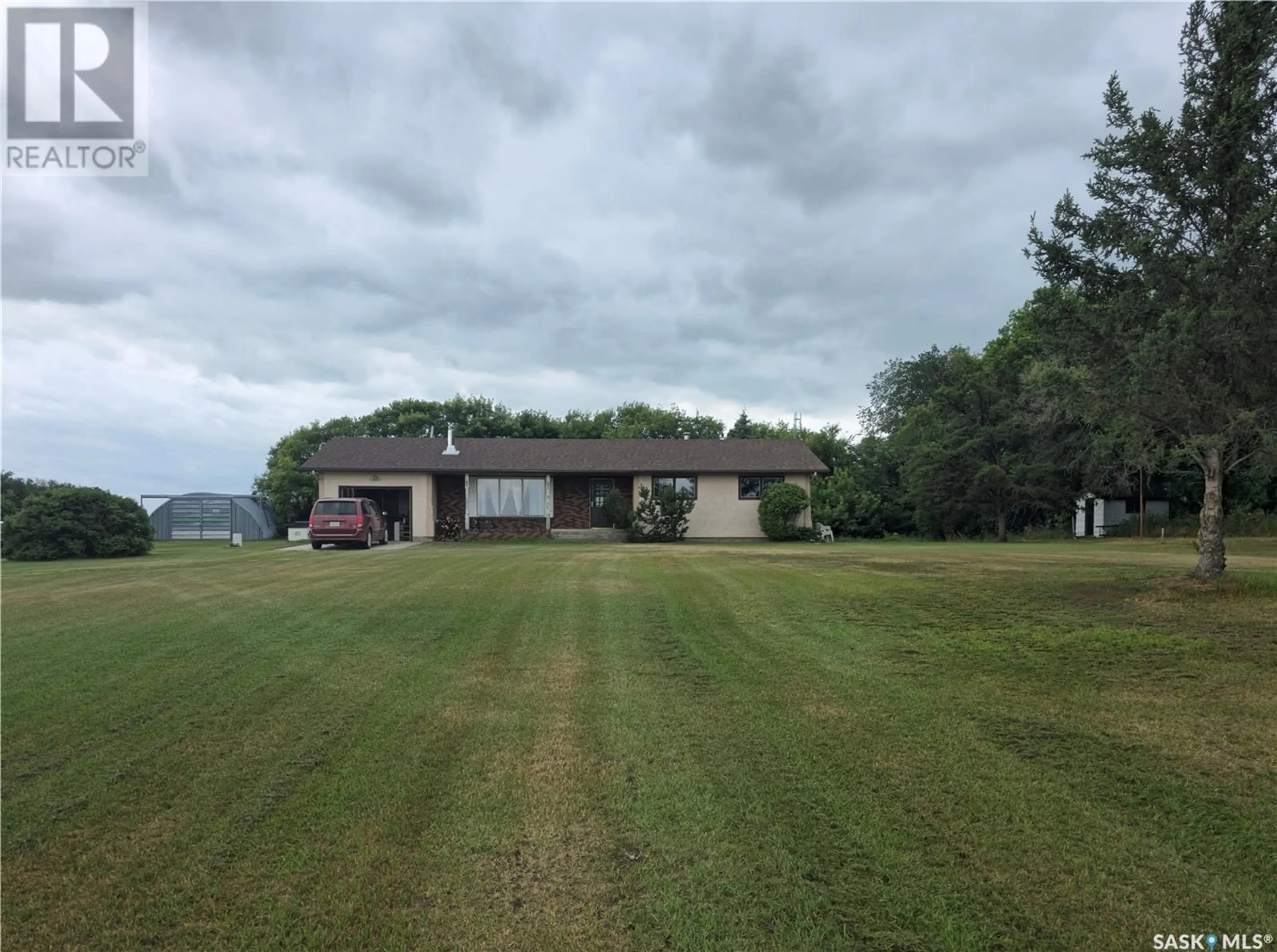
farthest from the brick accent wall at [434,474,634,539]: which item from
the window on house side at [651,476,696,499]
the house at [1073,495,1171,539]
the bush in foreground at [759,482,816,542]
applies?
the house at [1073,495,1171,539]

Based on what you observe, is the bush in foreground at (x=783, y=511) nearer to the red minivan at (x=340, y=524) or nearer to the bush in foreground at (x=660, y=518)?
the bush in foreground at (x=660, y=518)

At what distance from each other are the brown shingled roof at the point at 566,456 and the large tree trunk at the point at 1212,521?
1738cm

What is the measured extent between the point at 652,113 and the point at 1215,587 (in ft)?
41.4

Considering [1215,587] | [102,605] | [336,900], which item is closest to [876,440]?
[1215,587]

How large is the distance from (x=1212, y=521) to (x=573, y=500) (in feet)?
69.6

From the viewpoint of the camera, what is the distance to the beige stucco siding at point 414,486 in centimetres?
2662

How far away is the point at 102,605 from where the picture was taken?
30.3ft

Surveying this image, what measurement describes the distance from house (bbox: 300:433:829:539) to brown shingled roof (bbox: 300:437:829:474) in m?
0.06

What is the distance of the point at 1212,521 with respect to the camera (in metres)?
9.28

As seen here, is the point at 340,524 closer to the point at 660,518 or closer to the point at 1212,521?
the point at 660,518

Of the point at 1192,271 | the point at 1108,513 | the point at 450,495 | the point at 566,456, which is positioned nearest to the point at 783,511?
the point at 566,456

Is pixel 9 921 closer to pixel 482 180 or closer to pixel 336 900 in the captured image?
pixel 336 900

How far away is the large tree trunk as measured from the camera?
30.2ft

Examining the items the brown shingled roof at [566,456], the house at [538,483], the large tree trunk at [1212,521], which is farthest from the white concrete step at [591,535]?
the large tree trunk at [1212,521]
